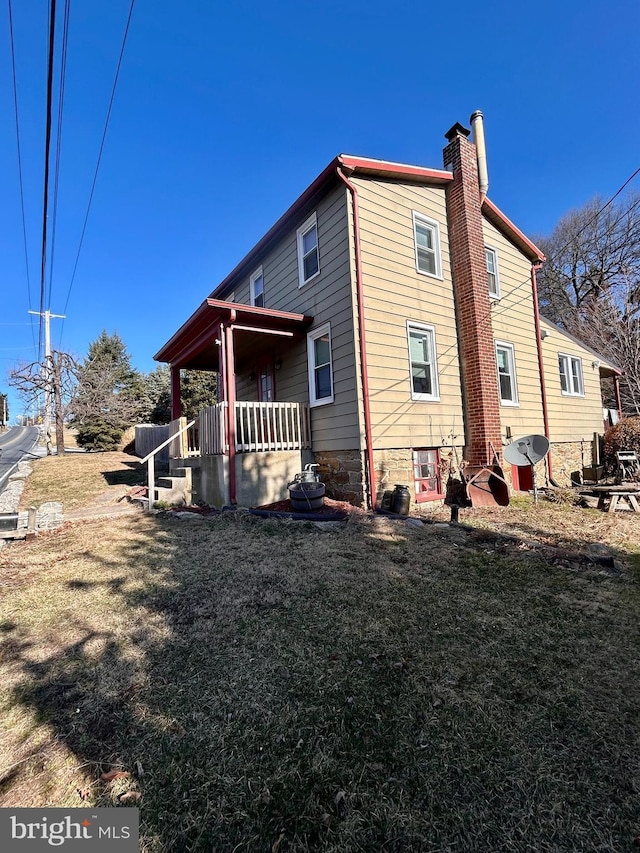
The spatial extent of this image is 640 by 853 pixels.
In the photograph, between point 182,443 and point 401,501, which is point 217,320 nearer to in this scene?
point 182,443

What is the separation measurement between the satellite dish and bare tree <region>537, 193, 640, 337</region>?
1430 centimetres

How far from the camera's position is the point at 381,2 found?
24.6 feet

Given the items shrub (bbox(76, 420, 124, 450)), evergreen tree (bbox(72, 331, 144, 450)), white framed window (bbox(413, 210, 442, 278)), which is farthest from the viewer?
shrub (bbox(76, 420, 124, 450))

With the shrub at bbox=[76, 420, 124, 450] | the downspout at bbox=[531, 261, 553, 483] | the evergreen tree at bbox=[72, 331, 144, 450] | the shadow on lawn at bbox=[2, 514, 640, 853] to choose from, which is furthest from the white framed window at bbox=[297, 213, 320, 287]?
the shrub at bbox=[76, 420, 124, 450]

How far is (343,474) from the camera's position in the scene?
755cm

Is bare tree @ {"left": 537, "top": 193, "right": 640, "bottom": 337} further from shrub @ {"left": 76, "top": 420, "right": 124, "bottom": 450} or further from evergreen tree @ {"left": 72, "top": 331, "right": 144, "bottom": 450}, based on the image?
shrub @ {"left": 76, "top": 420, "right": 124, "bottom": 450}

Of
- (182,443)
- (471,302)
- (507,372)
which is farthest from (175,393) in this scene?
(507,372)

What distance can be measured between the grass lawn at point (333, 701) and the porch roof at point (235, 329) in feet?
16.8

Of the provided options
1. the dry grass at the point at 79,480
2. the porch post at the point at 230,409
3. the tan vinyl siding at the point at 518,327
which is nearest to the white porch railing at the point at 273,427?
the porch post at the point at 230,409

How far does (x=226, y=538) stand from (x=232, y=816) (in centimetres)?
403

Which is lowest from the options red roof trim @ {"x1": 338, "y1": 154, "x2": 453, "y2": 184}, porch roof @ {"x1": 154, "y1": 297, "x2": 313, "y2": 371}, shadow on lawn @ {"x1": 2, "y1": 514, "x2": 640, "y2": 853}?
shadow on lawn @ {"x1": 2, "y1": 514, "x2": 640, "y2": 853}

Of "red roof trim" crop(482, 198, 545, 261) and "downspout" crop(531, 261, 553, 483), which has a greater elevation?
"red roof trim" crop(482, 198, 545, 261)

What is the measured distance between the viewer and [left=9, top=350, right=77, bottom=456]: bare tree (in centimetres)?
1930

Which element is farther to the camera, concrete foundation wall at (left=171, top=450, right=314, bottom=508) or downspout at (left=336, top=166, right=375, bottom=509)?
concrete foundation wall at (left=171, top=450, right=314, bottom=508)
